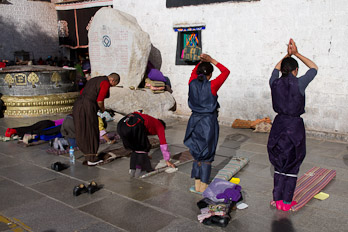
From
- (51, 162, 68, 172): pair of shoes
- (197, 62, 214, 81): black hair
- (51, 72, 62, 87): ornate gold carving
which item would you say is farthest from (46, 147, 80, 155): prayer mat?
(51, 72, 62, 87): ornate gold carving

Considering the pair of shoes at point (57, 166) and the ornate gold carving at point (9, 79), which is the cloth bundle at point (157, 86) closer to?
the ornate gold carving at point (9, 79)

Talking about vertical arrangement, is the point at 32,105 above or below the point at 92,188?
above

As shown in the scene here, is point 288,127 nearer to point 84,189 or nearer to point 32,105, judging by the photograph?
point 84,189

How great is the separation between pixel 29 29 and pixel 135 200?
15.2 metres

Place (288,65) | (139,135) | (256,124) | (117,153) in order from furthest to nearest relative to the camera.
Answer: (256,124) < (117,153) < (139,135) < (288,65)

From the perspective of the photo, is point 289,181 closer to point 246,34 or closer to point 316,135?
point 316,135

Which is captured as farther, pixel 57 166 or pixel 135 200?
pixel 57 166

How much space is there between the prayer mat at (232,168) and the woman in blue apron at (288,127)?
39.8 inches

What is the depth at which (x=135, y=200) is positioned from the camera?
168 inches

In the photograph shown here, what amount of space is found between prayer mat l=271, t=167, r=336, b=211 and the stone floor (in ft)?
0.27

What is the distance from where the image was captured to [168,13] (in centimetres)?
992

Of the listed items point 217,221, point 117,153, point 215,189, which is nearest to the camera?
point 217,221

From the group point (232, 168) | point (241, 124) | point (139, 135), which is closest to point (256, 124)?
point (241, 124)

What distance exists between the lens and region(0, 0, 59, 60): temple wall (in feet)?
53.0
